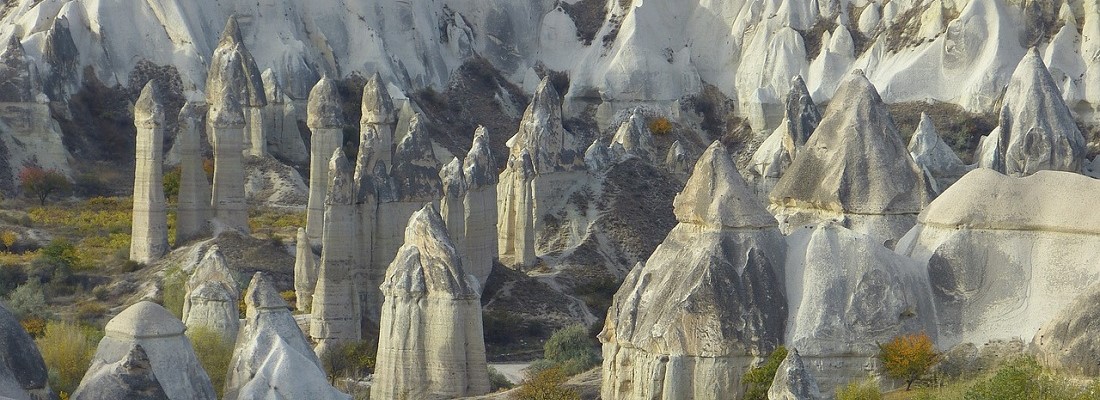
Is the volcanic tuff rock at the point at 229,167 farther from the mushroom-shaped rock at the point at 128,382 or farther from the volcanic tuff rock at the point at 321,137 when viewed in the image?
the mushroom-shaped rock at the point at 128,382

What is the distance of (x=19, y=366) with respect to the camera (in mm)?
35219

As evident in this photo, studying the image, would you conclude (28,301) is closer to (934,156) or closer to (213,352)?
(213,352)

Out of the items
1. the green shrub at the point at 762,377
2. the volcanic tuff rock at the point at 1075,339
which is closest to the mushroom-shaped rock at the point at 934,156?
the volcanic tuff rock at the point at 1075,339

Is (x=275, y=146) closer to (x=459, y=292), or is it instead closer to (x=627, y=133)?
(x=627, y=133)

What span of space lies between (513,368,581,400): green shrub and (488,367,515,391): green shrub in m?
2.40

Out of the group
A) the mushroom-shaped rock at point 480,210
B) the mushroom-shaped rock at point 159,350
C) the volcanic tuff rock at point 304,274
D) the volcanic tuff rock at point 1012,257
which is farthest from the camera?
the mushroom-shaped rock at point 480,210

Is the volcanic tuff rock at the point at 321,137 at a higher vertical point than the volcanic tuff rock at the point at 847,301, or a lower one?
higher

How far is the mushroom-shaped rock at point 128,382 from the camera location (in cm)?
3428

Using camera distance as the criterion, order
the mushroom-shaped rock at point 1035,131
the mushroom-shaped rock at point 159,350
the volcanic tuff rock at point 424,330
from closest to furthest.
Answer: the mushroom-shaped rock at point 159,350 < the volcanic tuff rock at point 424,330 < the mushroom-shaped rock at point 1035,131

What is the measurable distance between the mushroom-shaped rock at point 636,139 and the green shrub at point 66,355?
29.7 m

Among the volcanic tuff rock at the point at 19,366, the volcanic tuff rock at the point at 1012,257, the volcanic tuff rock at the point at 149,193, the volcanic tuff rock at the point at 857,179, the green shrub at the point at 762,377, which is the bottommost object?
the green shrub at the point at 762,377

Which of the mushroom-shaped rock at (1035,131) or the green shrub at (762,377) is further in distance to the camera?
the mushroom-shaped rock at (1035,131)

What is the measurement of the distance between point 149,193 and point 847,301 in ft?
82.2

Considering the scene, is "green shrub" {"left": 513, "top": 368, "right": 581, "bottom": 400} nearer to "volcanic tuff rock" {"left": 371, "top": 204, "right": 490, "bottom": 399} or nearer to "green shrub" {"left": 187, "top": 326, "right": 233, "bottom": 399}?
"volcanic tuff rock" {"left": 371, "top": 204, "right": 490, "bottom": 399}
